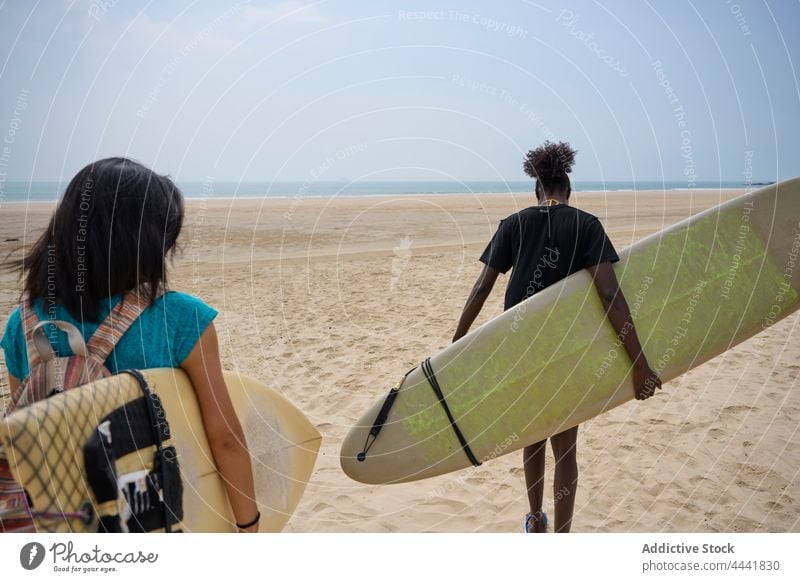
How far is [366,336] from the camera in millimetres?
5617

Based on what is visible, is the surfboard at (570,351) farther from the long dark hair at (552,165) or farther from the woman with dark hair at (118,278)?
the woman with dark hair at (118,278)

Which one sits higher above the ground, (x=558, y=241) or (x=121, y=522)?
(x=558, y=241)

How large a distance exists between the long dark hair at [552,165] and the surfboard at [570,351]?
46cm

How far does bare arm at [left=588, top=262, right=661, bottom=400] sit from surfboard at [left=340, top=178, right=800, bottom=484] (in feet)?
0.27

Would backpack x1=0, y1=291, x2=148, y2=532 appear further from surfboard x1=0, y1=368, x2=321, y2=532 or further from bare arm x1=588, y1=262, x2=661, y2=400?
bare arm x1=588, y1=262, x2=661, y2=400

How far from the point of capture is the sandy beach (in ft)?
9.21

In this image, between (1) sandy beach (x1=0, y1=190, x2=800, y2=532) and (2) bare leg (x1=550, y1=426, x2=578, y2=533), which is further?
(1) sandy beach (x1=0, y1=190, x2=800, y2=532)

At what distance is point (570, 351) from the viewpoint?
8.76 feet

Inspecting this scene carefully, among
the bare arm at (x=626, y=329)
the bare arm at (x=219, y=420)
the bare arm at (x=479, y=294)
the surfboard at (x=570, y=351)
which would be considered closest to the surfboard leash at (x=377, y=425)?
the surfboard at (x=570, y=351)

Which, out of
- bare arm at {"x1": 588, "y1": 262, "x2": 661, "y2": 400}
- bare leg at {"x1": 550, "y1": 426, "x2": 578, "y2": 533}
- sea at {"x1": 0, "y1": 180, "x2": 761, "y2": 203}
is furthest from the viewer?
sea at {"x1": 0, "y1": 180, "x2": 761, "y2": 203}

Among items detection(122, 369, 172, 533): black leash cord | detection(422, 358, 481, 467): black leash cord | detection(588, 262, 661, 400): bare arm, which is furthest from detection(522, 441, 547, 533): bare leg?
detection(122, 369, 172, 533): black leash cord

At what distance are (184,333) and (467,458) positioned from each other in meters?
1.75
